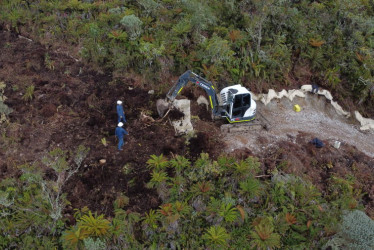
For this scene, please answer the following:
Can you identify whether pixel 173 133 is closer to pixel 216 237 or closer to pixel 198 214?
pixel 198 214

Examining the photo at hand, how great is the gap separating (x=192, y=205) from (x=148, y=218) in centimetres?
153

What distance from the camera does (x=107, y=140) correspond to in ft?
36.6

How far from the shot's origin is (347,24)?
17453 millimetres

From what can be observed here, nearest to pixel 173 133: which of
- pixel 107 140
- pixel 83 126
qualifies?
pixel 107 140

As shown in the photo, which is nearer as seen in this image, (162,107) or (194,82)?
(194,82)

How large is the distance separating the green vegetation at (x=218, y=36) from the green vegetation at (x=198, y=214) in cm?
650

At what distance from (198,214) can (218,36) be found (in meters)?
11.0

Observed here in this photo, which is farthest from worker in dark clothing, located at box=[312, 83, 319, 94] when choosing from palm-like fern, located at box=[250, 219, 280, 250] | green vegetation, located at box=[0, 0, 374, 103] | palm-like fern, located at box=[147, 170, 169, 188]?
palm-like fern, located at box=[147, 170, 169, 188]

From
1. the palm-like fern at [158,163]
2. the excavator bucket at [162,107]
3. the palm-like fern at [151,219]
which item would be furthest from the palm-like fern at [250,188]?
the excavator bucket at [162,107]

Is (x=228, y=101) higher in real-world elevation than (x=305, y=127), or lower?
higher

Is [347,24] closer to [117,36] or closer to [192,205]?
[117,36]

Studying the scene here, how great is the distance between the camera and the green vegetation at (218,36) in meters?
14.8

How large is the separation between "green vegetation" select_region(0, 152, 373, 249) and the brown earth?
0.54 metres

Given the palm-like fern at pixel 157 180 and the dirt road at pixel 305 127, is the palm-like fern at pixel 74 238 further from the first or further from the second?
the dirt road at pixel 305 127
